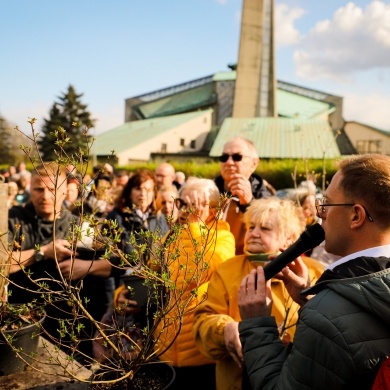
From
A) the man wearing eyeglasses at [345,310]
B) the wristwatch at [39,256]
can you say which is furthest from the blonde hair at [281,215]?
the wristwatch at [39,256]

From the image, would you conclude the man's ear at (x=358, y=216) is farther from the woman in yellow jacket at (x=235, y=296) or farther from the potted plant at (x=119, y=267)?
the woman in yellow jacket at (x=235, y=296)

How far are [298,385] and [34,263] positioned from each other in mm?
2476

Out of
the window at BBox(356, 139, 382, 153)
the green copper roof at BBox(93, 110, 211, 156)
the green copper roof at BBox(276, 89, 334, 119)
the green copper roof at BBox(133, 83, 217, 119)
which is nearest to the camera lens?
the window at BBox(356, 139, 382, 153)

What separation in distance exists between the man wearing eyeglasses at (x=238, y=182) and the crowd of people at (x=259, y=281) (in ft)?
0.03

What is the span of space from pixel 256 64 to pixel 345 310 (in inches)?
1580

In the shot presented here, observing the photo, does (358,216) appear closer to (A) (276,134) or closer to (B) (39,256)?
(B) (39,256)

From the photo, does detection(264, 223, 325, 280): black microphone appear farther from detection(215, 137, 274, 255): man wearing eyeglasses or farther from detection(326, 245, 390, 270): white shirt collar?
detection(215, 137, 274, 255): man wearing eyeglasses

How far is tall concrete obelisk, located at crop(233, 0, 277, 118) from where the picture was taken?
3884 cm

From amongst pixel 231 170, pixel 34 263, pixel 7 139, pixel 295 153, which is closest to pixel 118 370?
pixel 34 263

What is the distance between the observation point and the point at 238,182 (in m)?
3.81

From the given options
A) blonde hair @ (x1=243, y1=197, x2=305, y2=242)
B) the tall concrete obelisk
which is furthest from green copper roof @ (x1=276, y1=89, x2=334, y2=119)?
blonde hair @ (x1=243, y1=197, x2=305, y2=242)

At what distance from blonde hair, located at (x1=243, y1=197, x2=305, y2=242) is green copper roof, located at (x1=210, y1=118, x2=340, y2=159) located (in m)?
28.3

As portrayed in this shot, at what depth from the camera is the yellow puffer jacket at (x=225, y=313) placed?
8.33 ft

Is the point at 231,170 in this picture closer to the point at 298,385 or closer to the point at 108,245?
the point at 108,245
